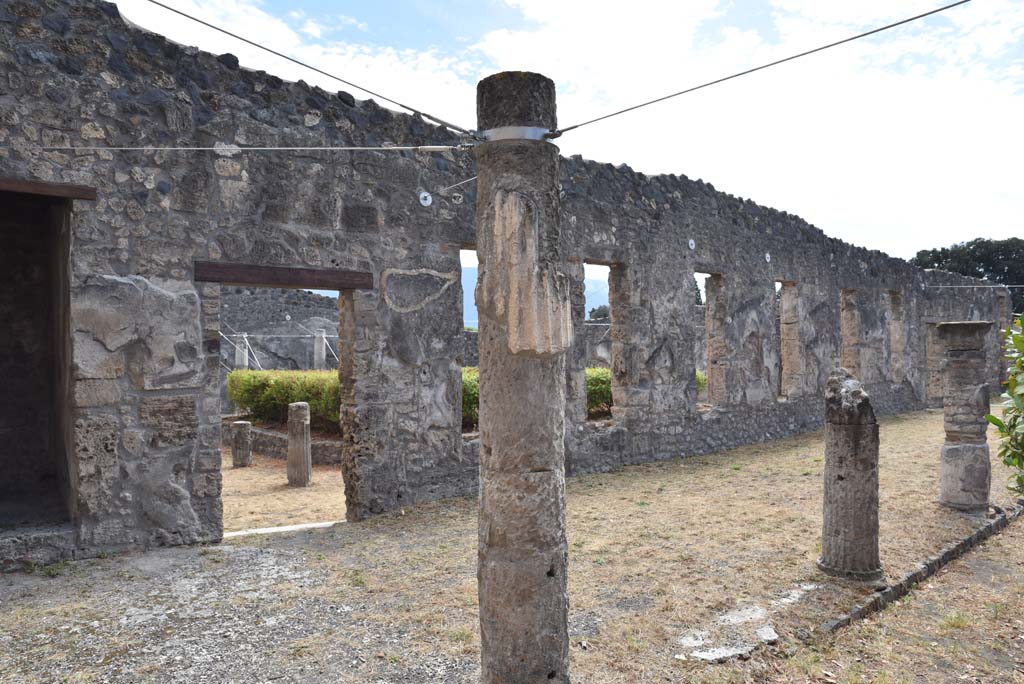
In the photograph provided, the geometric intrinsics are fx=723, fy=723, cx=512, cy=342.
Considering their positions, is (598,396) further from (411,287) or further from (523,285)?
(523,285)

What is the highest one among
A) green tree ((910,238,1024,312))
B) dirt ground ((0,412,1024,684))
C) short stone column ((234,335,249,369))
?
green tree ((910,238,1024,312))

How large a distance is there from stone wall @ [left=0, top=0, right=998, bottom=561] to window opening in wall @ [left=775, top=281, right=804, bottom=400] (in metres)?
3.22

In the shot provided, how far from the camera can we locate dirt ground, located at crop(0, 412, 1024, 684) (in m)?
3.24

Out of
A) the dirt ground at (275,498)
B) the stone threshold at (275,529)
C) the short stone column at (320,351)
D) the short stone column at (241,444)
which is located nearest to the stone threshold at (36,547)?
the stone threshold at (275,529)

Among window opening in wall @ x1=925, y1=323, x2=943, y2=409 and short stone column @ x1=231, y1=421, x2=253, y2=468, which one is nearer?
short stone column @ x1=231, y1=421, x2=253, y2=468

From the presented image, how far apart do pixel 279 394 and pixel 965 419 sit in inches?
376

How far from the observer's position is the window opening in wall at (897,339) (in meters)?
14.9

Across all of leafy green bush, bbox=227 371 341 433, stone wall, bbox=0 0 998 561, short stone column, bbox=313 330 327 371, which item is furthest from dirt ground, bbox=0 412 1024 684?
short stone column, bbox=313 330 327 371

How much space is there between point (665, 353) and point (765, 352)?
8.49 feet

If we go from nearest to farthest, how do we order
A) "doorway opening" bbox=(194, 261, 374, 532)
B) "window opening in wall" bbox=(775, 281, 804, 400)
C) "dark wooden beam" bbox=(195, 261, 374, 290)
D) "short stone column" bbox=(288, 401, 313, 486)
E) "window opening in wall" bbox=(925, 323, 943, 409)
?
"dark wooden beam" bbox=(195, 261, 374, 290) → "doorway opening" bbox=(194, 261, 374, 532) → "short stone column" bbox=(288, 401, 313, 486) → "window opening in wall" bbox=(775, 281, 804, 400) → "window opening in wall" bbox=(925, 323, 943, 409)

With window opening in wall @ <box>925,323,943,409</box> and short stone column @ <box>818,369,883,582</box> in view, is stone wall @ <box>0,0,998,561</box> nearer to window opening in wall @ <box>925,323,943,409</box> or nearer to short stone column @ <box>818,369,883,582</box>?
short stone column @ <box>818,369,883,582</box>

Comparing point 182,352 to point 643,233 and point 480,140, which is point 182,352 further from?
point 643,233

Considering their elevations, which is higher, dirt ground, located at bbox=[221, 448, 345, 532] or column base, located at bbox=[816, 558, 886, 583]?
column base, located at bbox=[816, 558, 886, 583]

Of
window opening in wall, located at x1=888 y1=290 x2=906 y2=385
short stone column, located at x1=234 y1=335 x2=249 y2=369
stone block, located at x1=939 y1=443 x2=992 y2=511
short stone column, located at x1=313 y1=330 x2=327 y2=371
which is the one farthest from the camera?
short stone column, located at x1=313 y1=330 x2=327 y2=371
